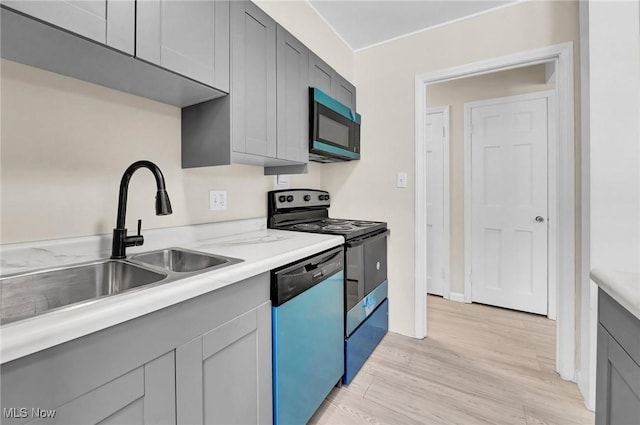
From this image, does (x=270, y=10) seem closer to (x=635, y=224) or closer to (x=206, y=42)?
(x=206, y=42)

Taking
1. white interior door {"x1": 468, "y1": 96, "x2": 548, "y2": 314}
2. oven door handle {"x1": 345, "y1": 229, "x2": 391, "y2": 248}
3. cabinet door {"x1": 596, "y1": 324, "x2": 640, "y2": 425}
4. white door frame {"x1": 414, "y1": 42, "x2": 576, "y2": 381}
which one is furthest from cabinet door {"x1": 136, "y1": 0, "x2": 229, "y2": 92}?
white interior door {"x1": 468, "y1": 96, "x2": 548, "y2": 314}

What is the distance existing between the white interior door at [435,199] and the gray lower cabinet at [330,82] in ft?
3.96

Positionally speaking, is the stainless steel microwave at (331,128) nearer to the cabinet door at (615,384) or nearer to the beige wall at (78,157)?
the beige wall at (78,157)

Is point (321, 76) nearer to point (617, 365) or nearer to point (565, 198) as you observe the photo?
point (565, 198)

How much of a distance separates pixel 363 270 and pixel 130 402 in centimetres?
143

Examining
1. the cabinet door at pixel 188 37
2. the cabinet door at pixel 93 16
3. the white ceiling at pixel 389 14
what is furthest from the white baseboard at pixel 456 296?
the cabinet door at pixel 93 16

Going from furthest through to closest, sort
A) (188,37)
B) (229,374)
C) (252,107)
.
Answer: (252,107)
(188,37)
(229,374)

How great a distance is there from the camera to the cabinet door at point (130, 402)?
601 mm

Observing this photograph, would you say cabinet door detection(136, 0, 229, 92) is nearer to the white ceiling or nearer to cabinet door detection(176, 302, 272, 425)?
cabinet door detection(176, 302, 272, 425)

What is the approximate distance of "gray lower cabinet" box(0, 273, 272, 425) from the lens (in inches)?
22.1

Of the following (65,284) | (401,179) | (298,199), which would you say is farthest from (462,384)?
(65,284)

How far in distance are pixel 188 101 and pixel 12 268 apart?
0.89 metres

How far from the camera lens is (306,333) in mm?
1319

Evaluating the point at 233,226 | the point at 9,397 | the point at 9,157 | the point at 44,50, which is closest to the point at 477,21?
the point at 233,226
